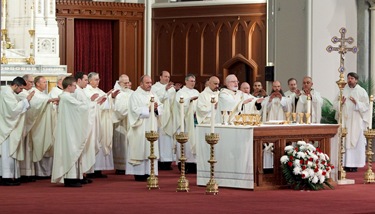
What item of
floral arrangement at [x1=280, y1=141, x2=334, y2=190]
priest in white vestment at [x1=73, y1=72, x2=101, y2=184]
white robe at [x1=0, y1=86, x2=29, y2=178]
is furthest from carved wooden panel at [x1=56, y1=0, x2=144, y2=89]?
floral arrangement at [x1=280, y1=141, x2=334, y2=190]

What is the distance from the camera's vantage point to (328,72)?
62.8 ft

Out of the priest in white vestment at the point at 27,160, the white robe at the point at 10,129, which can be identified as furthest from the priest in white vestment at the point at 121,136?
the white robe at the point at 10,129

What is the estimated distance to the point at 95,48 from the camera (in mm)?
21688

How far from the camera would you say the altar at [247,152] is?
12219 mm

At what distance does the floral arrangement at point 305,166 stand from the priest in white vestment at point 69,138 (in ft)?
9.51

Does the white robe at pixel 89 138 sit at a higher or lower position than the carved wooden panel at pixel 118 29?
lower

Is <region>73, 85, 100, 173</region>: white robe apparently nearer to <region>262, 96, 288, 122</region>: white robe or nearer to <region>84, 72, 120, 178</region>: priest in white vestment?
<region>84, 72, 120, 178</region>: priest in white vestment

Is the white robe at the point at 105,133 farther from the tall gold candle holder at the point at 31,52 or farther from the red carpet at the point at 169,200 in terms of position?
the tall gold candle holder at the point at 31,52

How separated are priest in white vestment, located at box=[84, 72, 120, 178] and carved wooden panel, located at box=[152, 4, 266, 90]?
20.2 ft

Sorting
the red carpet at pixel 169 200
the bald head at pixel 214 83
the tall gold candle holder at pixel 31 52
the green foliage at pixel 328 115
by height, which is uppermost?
the tall gold candle holder at pixel 31 52

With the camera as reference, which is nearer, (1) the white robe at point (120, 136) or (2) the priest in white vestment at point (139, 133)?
(2) the priest in white vestment at point (139, 133)

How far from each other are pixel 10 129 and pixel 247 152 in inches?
140

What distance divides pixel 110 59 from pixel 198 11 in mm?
2452

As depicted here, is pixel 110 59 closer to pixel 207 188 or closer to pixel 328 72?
pixel 328 72
